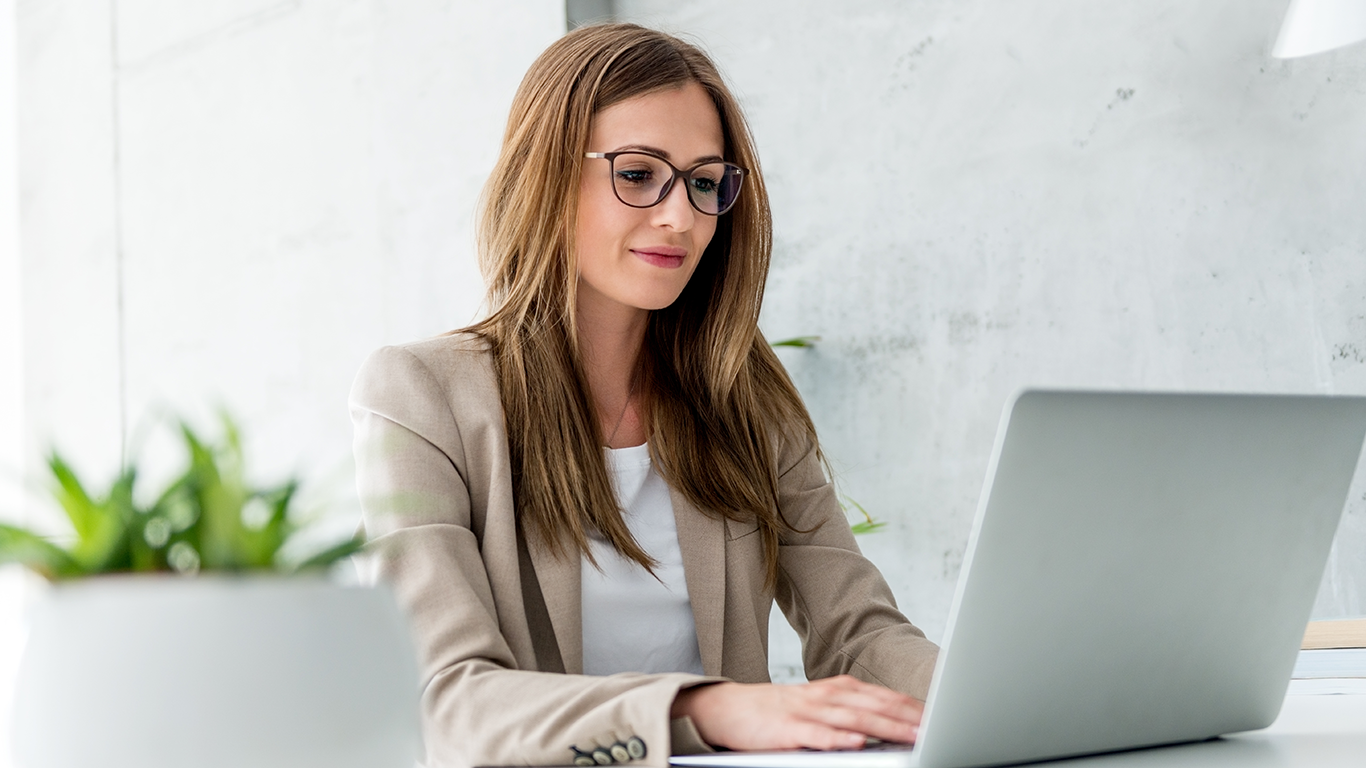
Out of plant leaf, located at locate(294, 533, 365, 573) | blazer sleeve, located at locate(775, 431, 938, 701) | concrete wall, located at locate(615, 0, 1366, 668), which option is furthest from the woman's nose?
plant leaf, located at locate(294, 533, 365, 573)

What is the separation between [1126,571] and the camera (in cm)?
83

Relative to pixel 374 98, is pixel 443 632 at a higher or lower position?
lower

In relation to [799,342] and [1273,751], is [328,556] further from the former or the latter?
[799,342]

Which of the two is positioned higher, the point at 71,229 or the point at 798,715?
the point at 798,715

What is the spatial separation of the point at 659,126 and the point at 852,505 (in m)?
1.20

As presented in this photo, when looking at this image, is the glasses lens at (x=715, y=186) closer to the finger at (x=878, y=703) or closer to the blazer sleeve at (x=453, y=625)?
the blazer sleeve at (x=453, y=625)

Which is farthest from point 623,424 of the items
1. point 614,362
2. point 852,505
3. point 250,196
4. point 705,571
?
point 250,196

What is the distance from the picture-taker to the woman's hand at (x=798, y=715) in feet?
3.04

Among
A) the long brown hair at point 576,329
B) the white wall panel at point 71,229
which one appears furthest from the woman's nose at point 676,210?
→ the white wall panel at point 71,229

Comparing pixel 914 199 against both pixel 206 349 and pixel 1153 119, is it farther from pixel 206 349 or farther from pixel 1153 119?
pixel 206 349

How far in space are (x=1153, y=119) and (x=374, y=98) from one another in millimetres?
2054

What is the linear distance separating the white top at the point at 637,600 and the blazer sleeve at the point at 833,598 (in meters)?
0.18

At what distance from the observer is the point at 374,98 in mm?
3373

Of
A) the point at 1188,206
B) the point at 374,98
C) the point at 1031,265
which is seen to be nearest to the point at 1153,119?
the point at 1188,206
